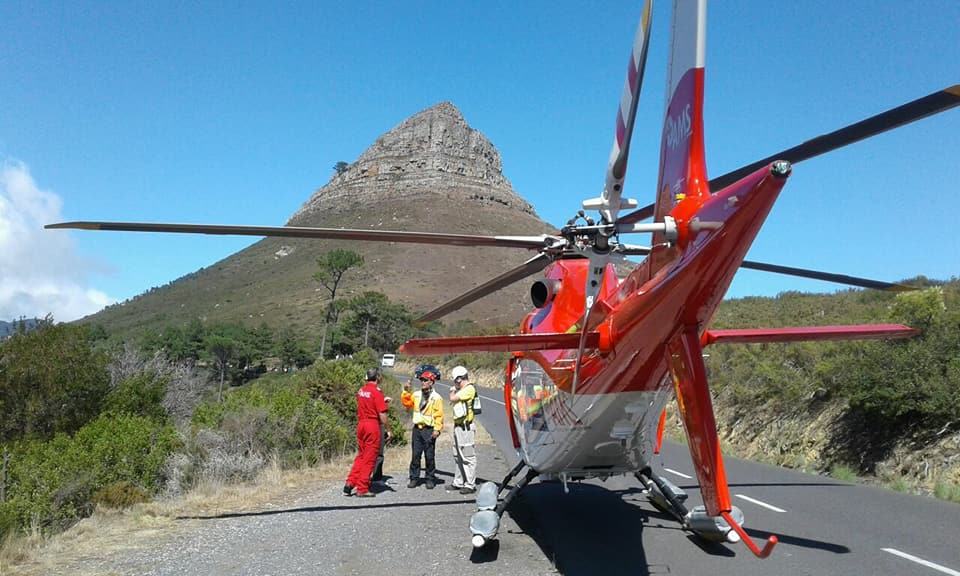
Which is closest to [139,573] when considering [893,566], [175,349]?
[893,566]

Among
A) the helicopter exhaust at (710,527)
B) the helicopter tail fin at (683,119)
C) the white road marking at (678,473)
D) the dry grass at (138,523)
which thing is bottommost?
the white road marking at (678,473)

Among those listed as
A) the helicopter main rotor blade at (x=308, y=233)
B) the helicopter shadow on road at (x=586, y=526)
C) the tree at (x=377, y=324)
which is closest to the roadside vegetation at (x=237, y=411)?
the helicopter main rotor blade at (x=308, y=233)

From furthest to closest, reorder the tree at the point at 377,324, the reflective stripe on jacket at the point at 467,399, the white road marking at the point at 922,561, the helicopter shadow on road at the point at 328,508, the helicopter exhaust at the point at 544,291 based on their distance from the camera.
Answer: the tree at the point at 377,324 < the reflective stripe on jacket at the point at 467,399 < the helicopter shadow on road at the point at 328,508 < the helicopter exhaust at the point at 544,291 < the white road marking at the point at 922,561

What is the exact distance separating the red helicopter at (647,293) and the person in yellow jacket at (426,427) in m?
3.59

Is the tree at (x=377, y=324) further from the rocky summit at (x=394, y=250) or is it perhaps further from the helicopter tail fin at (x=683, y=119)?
the helicopter tail fin at (x=683, y=119)

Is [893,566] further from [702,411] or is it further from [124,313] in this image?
[124,313]

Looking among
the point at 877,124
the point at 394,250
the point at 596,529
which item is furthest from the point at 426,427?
the point at 394,250

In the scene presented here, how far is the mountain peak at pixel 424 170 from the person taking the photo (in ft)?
472

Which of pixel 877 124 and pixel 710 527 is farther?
pixel 710 527

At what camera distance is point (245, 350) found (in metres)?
57.0

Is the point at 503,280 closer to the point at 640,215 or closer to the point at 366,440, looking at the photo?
the point at 640,215

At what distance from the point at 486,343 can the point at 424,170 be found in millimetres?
153044

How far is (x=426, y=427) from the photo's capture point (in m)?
10.9

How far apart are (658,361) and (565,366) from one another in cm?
125
